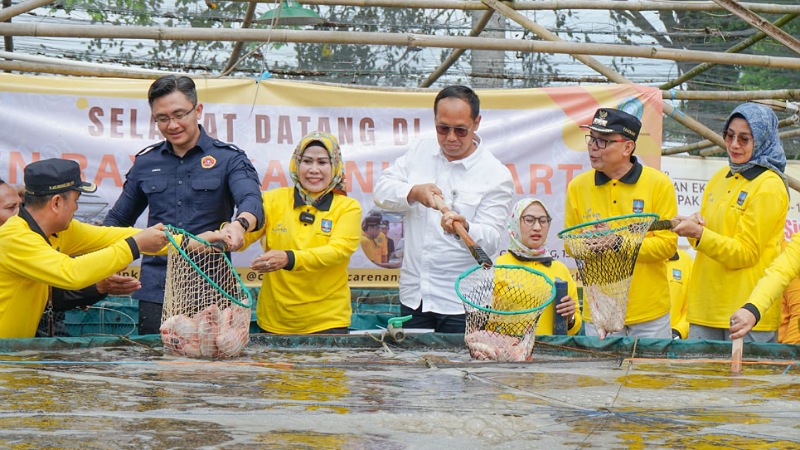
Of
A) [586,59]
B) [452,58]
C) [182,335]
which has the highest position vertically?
[452,58]

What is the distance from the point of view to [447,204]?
549 centimetres

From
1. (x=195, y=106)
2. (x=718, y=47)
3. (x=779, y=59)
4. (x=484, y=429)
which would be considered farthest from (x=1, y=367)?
(x=718, y=47)

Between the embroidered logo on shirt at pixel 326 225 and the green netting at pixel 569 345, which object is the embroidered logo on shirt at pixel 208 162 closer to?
the embroidered logo on shirt at pixel 326 225

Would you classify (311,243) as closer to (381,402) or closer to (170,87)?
(170,87)

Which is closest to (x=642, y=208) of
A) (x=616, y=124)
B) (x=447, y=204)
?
(x=616, y=124)

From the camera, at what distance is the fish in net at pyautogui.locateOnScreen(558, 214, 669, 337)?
15.8 ft

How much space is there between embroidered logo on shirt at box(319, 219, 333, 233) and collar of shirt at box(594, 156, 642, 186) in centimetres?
150

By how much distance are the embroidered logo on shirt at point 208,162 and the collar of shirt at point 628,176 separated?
210 centimetres

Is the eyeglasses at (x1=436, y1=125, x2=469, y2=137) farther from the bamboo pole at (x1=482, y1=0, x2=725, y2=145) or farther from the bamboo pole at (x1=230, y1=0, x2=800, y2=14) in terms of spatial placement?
the bamboo pole at (x1=230, y1=0, x2=800, y2=14)

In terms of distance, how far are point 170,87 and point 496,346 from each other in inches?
85.4

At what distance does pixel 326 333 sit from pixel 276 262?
0.53m

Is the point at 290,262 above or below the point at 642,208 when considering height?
below

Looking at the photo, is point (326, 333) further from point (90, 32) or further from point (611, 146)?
point (90, 32)

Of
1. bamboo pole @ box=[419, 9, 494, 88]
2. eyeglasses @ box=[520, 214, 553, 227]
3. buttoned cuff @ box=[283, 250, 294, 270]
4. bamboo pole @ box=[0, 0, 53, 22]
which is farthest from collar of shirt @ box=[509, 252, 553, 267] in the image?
bamboo pole @ box=[0, 0, 53, 22]
